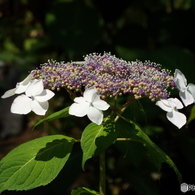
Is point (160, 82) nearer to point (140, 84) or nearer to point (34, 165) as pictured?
point (140, 84)

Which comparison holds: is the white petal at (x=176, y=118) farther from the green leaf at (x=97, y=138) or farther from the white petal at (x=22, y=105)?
the white petal at (x=22, y=105)

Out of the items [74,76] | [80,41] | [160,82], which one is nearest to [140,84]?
[160,82]

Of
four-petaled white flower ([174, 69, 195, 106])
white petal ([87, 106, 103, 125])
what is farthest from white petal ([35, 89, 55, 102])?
four-petaled white flower ([174, 69, 195, 106])

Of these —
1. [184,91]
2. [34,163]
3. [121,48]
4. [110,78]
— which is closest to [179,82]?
[184,91]

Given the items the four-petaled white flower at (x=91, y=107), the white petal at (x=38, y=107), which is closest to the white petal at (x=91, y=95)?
the four-petaled white flower at (x=91, y=107)

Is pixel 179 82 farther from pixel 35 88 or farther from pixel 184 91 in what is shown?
pixel 35 88

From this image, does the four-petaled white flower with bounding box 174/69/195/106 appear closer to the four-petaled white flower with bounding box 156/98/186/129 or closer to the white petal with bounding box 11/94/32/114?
the four-petaled white flower with bounding box 156/98/186/129
